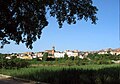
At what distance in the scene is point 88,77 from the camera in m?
19.4

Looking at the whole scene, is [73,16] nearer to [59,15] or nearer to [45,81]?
[59,15]

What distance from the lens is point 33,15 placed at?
15523 millimetres

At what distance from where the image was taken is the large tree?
15078 millimetres

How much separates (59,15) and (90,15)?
156 cm

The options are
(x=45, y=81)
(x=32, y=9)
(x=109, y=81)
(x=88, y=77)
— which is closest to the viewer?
(x=32, y=9)

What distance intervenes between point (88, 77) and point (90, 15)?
5.08 meters

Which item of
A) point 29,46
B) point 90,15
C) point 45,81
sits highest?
point 90,15

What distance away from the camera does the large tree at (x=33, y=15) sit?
15078 millimetres

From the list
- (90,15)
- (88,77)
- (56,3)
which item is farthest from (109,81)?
(56,3)

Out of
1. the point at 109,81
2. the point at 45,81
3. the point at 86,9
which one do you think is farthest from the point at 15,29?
the point at 45,81

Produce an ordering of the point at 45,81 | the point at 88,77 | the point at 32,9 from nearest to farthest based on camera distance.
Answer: the point at 32,9 → the point at 88,77 → the point at 45,81

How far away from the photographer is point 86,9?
1562cm

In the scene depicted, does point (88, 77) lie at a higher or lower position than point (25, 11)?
lower

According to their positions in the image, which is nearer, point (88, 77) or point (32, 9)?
point (32, 9)
